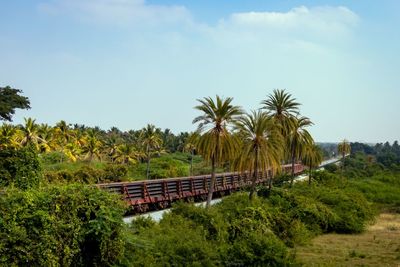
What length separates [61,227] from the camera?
14.2m

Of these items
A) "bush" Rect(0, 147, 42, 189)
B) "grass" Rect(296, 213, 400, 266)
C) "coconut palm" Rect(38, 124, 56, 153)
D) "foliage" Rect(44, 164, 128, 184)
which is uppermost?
"coconut palm" Rect(38, 124, 56, 153)

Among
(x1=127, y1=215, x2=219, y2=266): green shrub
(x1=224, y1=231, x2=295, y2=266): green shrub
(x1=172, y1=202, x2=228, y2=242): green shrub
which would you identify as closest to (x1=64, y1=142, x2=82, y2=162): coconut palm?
(x1=172, y1=202, x2=228, y2=242): green shrub

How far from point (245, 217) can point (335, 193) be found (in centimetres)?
1894

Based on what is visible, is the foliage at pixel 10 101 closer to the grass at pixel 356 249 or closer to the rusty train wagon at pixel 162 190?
the rusty train wagon at pixel 162 190

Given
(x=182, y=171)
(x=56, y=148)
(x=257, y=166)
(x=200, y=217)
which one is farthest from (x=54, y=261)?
(x=56, y=148)

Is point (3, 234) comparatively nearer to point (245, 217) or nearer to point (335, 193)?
point (245, 217)

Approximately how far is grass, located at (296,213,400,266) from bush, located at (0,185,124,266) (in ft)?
36.0

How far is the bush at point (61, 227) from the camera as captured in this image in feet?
43.5

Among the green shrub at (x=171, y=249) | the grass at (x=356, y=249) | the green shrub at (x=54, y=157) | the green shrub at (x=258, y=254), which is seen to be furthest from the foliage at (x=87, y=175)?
the green shrub at (x=54, y=157)

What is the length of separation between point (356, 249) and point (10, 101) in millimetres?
33046

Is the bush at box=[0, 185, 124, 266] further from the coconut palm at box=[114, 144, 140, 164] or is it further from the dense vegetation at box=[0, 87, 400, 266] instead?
the coconut palm at box=[114, 144, 140, 164]

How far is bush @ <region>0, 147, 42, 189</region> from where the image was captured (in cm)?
2148

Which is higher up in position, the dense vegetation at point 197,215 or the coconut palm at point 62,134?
the coconut palm at point 62,134

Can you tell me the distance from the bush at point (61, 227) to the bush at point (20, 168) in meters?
7.35
